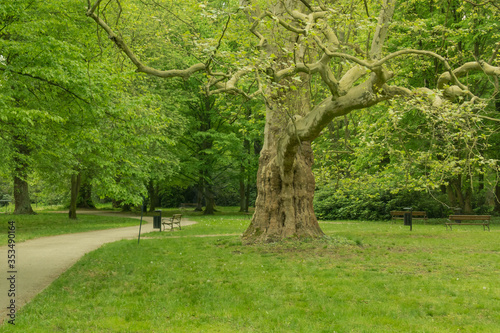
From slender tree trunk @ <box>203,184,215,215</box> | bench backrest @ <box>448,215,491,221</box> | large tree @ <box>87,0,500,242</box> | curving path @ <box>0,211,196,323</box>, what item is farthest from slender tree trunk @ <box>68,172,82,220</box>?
bench backrest @ <box>448,215,491,221</box>

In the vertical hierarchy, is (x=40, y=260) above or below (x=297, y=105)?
below

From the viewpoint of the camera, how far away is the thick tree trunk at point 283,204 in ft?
46.1

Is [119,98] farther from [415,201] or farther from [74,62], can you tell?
[415,201]

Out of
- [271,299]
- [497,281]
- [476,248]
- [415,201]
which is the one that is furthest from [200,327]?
[415,201]

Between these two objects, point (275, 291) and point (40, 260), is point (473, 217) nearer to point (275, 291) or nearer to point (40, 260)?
point (275, 291)

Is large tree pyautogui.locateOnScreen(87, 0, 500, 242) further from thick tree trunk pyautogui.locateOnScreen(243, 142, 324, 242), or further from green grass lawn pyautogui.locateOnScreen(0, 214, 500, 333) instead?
Answer: green grass lawn pyautogui.locateOnScreen(0, 214, 500, 333)

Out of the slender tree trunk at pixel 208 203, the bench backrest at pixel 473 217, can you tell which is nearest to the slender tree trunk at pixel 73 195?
the slender tree trunk at pixel 208 203

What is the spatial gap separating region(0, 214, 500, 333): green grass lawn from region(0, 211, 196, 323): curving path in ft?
1.24

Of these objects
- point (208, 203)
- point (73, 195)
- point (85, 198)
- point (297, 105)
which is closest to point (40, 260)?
point (297, 105)

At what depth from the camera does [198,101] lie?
33.2m

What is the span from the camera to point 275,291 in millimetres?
7969

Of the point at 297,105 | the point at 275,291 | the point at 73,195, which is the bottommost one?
the point at 275,291

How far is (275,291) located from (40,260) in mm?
6905

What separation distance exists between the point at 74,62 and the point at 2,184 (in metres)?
45.5
